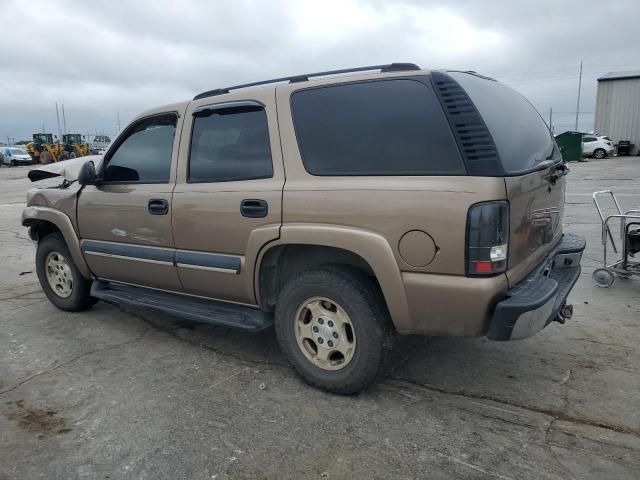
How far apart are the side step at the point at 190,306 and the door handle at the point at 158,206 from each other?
2.23 ft

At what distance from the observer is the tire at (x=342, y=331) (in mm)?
3002

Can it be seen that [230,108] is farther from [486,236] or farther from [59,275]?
[59,275]

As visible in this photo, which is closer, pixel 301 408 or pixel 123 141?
pixel 301 408

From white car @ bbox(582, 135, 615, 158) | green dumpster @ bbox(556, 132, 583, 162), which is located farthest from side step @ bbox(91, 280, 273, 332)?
white car @ bbox(582, 135, 615, 158)

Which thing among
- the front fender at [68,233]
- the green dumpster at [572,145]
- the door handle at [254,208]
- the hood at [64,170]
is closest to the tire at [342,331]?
the door handle at [254,208]

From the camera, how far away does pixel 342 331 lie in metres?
3.15

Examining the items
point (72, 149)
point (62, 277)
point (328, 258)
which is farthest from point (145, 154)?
point (72, 149)

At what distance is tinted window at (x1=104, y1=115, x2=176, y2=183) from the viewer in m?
3.94

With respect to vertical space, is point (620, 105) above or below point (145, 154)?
above

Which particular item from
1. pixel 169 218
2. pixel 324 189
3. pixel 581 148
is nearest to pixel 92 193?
pixel 169 218

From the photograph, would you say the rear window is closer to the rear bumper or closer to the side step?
the rear bumper

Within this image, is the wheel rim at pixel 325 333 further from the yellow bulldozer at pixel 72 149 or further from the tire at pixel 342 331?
the yellow bulldozer at pixel 72 149

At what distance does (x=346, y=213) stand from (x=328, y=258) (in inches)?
16.3

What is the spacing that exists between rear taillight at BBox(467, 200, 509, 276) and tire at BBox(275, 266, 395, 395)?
25.3 inches
